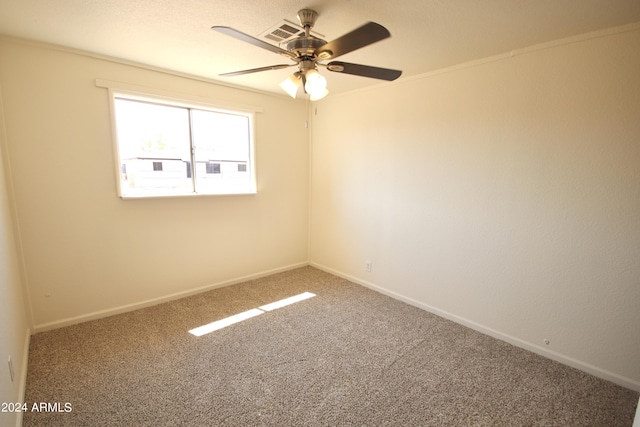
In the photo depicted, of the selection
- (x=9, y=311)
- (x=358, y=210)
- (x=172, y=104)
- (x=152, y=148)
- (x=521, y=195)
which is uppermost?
(x=172, y=104)

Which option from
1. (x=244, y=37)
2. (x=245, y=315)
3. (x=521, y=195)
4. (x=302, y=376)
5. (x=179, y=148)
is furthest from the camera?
(x=179, y=148)

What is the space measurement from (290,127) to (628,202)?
3.44 metres

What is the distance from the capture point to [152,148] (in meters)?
2.96

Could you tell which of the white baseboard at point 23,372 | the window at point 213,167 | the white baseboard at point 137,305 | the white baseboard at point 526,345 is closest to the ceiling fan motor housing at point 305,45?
the window at point 213,167

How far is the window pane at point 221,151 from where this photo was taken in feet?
10.8

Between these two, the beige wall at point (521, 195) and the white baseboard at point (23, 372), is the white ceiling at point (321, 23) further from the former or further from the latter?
the white baseboard at point (23, 372)

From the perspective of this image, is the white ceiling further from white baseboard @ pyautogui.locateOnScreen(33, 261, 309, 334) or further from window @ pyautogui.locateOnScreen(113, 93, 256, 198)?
white baseboard @ pyautogui.locateOnScreen(33, 261, 309, 334)

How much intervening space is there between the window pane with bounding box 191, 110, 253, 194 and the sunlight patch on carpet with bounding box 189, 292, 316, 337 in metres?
1.47

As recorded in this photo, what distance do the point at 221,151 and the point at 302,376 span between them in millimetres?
2652

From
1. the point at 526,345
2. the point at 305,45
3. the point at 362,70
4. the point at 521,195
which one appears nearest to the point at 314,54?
the point at 305,45

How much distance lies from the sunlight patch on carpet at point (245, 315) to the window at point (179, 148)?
4.72 ft

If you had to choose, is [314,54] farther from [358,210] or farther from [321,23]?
[358,210]

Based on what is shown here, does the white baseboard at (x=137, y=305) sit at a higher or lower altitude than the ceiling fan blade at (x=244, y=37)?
lower

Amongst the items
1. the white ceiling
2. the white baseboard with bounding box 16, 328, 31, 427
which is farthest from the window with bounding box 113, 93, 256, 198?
the white baseboard with bounding box 16, 328, 31, 427
